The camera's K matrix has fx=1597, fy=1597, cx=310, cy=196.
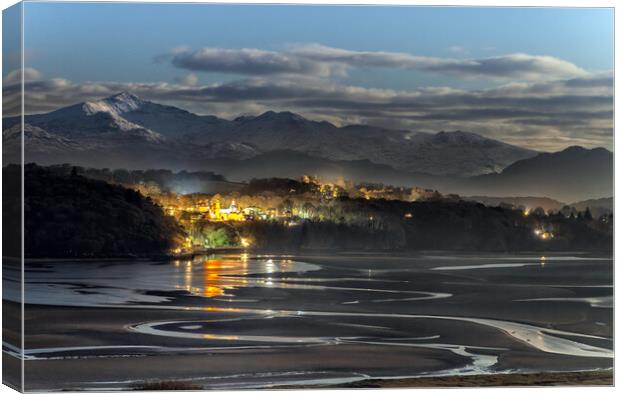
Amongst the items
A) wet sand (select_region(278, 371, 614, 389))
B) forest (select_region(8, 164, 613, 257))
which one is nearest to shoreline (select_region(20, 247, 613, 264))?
forest (select_region(8, 164, 613, 257))

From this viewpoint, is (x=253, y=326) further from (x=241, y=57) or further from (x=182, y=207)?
(x=241, y=57)

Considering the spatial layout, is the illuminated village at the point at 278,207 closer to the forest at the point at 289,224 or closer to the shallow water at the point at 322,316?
the forest at the point at 289,224

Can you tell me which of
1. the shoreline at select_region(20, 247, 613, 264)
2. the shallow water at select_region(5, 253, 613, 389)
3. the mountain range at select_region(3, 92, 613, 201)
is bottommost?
the shallow water at select_region(5, 253, 613, 389)

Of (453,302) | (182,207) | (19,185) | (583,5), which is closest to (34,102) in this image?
(19,185)

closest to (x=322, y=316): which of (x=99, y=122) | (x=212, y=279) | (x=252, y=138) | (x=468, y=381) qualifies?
(x=212, y=279)

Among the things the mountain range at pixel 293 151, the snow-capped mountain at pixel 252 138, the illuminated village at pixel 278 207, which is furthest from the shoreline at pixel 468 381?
the snow-capped mountain at pixel 252 138

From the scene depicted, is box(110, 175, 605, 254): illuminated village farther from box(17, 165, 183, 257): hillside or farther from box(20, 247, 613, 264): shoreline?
box(17, 165, 183, 257): hillside

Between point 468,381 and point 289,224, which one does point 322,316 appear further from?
point 468,381
